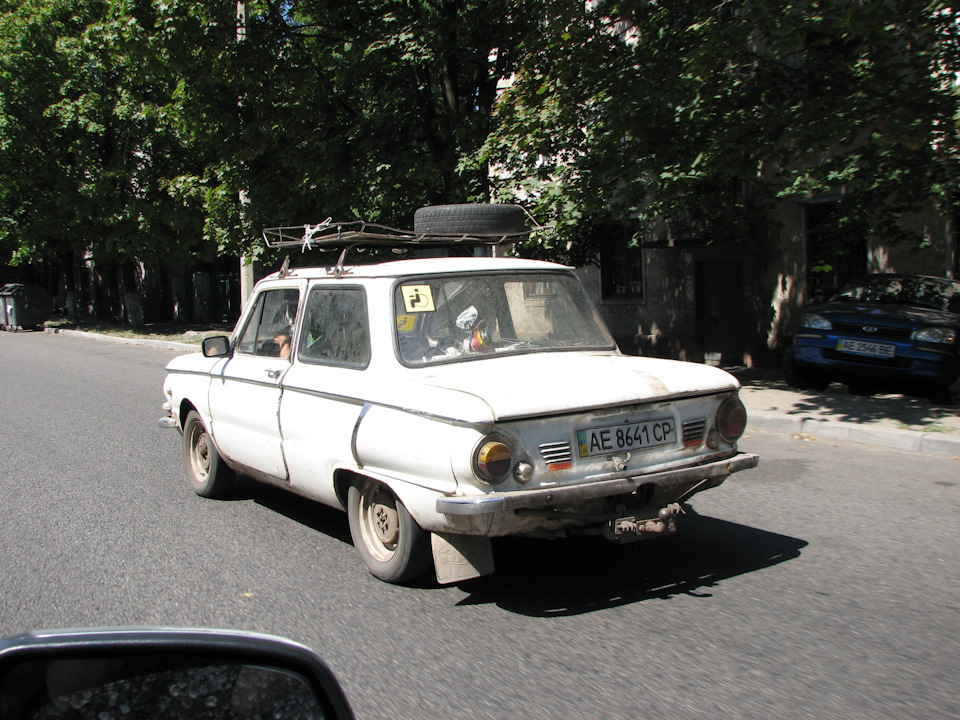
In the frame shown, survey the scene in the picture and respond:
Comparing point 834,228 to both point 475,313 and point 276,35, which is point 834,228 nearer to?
point 475,313

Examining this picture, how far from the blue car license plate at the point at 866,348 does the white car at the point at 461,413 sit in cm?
655

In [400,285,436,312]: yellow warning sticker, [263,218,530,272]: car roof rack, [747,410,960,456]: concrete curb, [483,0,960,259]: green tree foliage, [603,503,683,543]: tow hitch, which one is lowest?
[747,410,960,456]: concrete curb

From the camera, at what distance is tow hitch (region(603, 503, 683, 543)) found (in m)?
4.23

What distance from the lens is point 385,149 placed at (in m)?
14.9

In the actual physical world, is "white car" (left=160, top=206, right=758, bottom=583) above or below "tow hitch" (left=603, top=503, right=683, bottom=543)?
above

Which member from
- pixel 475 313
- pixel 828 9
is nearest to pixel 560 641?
pixel 475 313

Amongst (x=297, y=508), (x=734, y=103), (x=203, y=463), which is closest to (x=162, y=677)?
(x=297, y=508)

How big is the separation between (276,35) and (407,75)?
2403mm

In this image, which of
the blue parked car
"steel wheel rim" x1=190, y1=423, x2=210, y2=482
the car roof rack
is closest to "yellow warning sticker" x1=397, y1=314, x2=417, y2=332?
the car roof rack

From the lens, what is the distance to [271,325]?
589cm

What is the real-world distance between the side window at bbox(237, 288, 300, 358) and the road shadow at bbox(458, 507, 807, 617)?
1.89m

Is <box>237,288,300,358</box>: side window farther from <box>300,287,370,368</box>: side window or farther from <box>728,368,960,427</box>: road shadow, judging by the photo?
<box>728,368,960,427</box>: road shadow

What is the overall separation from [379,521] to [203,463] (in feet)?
8.48

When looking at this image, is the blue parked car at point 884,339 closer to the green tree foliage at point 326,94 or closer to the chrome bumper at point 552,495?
the green tree foliage at point 326,94
